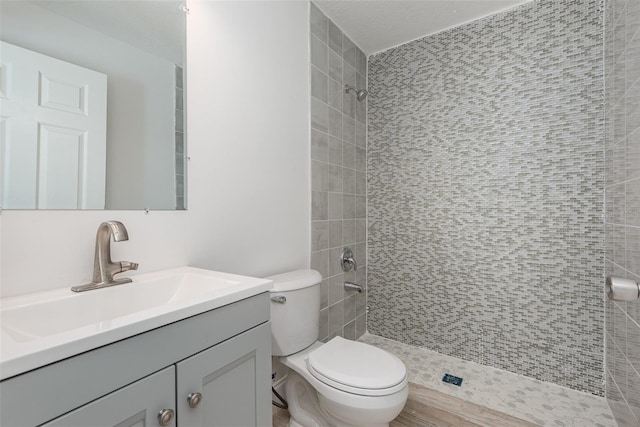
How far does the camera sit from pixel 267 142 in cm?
157

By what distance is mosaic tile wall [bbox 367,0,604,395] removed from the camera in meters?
1.70

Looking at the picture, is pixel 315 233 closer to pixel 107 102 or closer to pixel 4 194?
pixel 107 102

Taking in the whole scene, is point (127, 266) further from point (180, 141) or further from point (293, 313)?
point (293, 313)

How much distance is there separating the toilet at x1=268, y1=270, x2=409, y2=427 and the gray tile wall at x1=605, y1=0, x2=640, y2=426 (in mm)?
945

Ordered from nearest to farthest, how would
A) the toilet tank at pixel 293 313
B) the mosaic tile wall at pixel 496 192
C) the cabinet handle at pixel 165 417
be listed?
the cabinet handle at pixel 165 417 → the toilet tank at pixel 293 313 → the mosaic tile wall at pixel 496 192

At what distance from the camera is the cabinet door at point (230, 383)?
0.73 m

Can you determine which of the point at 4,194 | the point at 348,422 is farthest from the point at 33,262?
the point at 348,422

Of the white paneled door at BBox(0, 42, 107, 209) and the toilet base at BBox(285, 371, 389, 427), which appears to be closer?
the white paneled door at BBox(0, 42, 107, 209)

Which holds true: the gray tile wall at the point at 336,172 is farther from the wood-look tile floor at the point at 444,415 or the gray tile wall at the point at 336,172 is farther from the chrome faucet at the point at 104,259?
the chrome faucet at the point at 104,259

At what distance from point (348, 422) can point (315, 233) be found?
988 millimetres

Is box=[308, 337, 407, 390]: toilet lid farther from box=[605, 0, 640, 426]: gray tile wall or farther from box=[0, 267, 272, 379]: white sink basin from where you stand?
box=[605, 0, 640, 426]: gray tile wall

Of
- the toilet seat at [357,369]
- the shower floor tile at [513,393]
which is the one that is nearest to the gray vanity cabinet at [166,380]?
the toilet seat at [357,369]

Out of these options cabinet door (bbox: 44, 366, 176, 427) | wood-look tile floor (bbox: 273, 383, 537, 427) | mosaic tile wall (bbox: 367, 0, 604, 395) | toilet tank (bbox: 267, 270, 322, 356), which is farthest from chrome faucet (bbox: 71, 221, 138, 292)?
mosaic tile wall (bbox: 367, 0, 604, 395)

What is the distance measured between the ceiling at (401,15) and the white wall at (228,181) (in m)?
0.32
